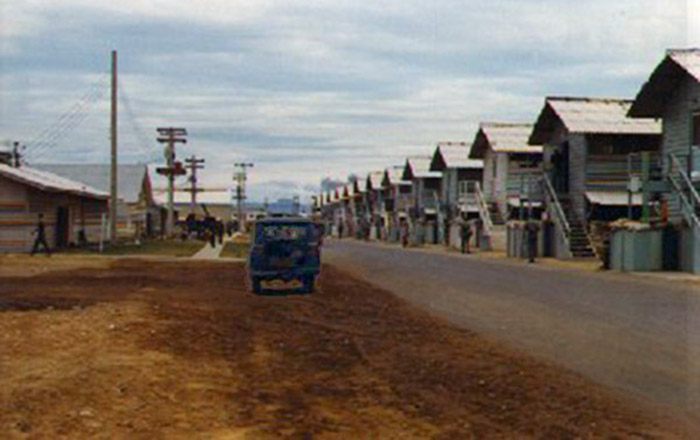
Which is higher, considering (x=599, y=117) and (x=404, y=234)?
(x=599, y=117)

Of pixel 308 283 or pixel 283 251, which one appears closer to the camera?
pixel 283 251

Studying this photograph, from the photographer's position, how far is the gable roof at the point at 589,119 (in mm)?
39000

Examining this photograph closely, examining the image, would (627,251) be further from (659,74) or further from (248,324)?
(248,324)

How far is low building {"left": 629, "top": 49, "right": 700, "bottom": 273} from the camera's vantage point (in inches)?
1086

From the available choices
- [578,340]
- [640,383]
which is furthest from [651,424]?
[578,340]

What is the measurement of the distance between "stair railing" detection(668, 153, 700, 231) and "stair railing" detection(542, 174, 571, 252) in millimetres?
8326

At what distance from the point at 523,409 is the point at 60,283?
16641 mm

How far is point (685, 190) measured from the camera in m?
29.0

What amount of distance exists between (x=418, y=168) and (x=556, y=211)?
36686 millimetres

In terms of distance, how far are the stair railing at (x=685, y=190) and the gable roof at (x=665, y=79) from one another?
2870mm

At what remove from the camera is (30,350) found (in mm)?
10266

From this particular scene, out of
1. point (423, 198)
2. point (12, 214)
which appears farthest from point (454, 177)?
point (12, 214)

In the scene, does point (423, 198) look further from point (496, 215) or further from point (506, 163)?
point (506, 163)

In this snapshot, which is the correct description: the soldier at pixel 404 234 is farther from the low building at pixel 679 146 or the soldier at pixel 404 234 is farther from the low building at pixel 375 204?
the low building at pixel 679 146
